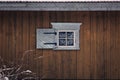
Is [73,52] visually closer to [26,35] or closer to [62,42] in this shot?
[62,42]

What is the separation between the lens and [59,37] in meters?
12.2

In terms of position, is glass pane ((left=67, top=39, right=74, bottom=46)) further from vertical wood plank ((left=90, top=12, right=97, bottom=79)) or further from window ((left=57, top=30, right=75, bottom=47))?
vertical wood plank ((left=90, top=12, right=97, bottom=79))

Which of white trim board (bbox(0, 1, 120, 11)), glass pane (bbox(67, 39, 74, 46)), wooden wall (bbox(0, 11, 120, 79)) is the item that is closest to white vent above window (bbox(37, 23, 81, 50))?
glass pane (bbox(67, 39, 74, 46))

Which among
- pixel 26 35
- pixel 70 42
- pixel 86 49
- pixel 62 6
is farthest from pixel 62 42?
pixel 62 6

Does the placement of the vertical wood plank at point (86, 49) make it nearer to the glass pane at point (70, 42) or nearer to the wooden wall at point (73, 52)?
the wooden wall at point (73, 52)

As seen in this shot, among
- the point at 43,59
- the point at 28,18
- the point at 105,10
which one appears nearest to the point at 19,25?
the point at 28,18

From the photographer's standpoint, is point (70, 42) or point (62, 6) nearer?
point (62, 6)

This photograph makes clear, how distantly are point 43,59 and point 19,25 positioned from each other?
1.45 m

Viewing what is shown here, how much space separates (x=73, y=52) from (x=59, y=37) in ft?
2.38

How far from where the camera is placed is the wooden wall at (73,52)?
39.6 feet

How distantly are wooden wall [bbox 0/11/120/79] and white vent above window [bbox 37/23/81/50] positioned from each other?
157 mm

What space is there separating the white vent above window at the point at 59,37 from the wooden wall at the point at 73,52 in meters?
0.16

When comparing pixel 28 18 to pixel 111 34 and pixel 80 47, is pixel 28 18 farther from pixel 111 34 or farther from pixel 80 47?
pixel 111 34

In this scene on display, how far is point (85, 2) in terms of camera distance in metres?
11.2
